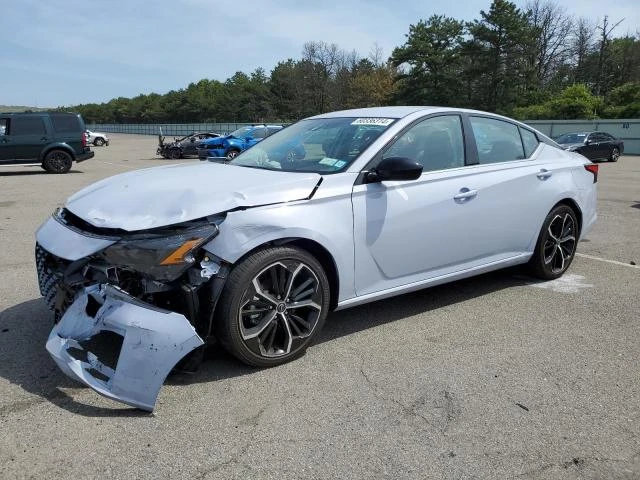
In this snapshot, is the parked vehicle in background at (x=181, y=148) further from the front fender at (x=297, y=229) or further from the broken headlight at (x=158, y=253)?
the broken headlight at (x=158, y=253)

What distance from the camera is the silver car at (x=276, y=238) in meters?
3.05

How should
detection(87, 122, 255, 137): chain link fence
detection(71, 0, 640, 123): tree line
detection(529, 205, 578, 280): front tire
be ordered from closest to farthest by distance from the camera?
detection(529, 205, 578, 280): front tire
detection(71, 0, 640, 123): tree line
detection(87, 122, 255, 137): chain link fence

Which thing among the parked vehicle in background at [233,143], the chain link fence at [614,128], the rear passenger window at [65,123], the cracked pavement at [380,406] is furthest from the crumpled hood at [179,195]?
the chain link fence at [614,128]

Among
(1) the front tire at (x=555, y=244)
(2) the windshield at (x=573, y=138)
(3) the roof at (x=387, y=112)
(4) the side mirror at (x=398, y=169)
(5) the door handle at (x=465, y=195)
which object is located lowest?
(1) the front tire at (x=555, y=244)

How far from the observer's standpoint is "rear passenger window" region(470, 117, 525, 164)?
4.66m

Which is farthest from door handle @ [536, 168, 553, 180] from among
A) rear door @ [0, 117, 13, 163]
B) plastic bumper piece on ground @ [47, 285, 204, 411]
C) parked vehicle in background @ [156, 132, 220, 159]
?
parked vehicle in background @ [156, 132, 220, 159]

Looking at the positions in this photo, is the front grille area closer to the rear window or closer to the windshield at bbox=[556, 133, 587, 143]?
the rear window

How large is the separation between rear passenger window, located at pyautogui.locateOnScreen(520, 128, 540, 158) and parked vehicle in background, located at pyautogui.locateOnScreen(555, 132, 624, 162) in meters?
21.1

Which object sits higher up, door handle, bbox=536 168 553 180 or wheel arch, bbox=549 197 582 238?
door handle, bbox=536 168 553 180

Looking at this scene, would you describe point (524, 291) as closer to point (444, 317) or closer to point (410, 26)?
point (444, 317)

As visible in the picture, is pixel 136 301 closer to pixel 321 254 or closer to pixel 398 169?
pixel 321 254

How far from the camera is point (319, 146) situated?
4211 millimetres

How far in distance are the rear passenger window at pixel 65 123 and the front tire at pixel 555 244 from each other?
1710cm

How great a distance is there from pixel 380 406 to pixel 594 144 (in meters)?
25.4
